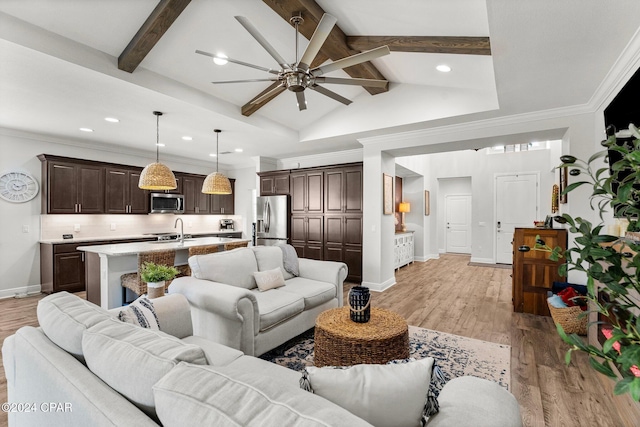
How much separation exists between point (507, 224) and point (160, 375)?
Result: 345 inches

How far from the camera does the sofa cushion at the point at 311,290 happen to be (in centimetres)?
318

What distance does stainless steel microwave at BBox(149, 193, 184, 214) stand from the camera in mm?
6468

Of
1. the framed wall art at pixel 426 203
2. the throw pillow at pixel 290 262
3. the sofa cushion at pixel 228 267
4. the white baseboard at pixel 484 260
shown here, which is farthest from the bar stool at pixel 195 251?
the white baseboard at pixel 484 260

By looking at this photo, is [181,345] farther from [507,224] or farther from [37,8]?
[507,224]

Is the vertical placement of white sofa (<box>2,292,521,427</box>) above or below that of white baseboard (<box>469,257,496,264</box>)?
above

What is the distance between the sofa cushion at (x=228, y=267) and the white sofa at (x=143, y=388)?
58.0 inches

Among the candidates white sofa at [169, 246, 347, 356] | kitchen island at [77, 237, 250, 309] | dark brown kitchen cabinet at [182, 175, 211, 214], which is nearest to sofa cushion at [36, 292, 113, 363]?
white sofa at [169, 246, 347, 356]

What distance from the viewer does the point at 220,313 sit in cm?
245

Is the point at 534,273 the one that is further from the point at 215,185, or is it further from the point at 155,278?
the point at 215,185

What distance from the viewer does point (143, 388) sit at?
2.98 ft

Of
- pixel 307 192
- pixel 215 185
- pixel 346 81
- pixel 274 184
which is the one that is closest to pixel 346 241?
pixel 307 192

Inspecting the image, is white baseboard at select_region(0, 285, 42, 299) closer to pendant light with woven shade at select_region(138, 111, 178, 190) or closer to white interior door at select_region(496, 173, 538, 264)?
pendant light with woven shade at select_region(138, 111, 178, 190)

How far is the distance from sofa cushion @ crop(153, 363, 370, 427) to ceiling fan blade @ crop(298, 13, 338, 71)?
7.22 ft

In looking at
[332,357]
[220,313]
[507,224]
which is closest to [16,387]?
[220,313]
